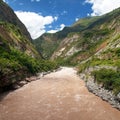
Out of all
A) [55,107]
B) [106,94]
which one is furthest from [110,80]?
[55,107]

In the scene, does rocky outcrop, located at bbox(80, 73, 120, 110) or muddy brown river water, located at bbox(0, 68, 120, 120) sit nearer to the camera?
muddy brown river water, located at bbox(0, 68, 120, 120)

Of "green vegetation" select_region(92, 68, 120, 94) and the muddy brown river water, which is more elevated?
"green vegetation" select_region(92, 68, 120, 94)

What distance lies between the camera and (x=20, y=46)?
13512 centimetres

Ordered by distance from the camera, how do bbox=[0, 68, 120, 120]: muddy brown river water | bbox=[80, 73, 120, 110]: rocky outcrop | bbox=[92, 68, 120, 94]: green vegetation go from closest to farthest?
bbox=[0, 68, 120, 120]: muddy brown river water < bbox=[80, 73, 120, 110]: rocky outcrop < bbox=[92, 68, 120, 94]: green vegetation

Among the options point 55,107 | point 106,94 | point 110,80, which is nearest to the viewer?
point 55,107

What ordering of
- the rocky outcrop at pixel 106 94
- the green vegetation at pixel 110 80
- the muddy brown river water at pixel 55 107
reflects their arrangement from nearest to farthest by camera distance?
the muddy brown river water at pixel 55 107, the rocky outcrop at pixel 106 94, the green vegetation at pixel 110 80

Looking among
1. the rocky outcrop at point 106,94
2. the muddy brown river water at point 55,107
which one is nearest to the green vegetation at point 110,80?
the rocky outcrop at point 106,94

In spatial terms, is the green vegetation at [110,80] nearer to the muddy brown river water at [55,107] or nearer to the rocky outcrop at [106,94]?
the rocky outcrop at [106,94]

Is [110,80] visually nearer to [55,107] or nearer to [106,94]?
[106,94]

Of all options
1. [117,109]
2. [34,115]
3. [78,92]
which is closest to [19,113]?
[34,115]

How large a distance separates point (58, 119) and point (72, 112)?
4111mm

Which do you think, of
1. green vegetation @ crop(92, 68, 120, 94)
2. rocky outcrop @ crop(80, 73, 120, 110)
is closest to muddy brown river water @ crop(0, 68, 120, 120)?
rocky outcrop @ crop(80, 73, 120, 110)

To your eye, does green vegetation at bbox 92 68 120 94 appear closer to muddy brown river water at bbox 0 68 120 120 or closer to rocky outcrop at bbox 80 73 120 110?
rocky outcrop at bbox 80 73 120 110

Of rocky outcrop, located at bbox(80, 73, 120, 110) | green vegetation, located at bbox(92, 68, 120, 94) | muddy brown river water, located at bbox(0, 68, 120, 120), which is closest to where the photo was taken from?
muddy brown river water, located at bbox(0, 68, 120, 120)
